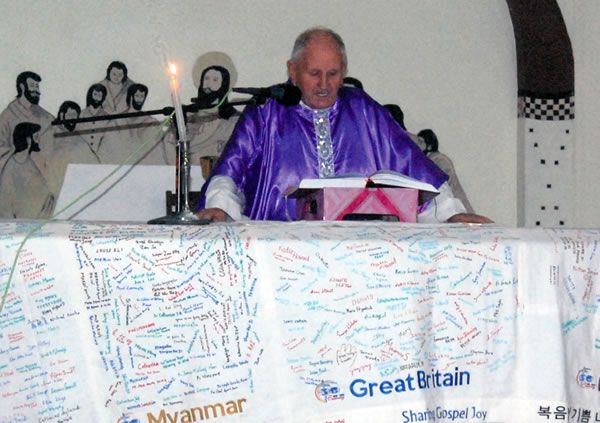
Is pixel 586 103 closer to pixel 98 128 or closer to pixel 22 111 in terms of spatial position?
pixel 98 128

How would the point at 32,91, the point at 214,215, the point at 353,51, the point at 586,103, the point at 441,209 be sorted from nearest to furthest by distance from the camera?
1. the point at 214,215
2. the point at 441,209
3. the point at 32,91
4. the point at 353,51
5. the point at 586,103

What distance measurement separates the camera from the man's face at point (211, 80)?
6043 millimetres

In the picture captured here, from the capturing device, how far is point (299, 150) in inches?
146

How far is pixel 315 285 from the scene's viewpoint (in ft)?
7.41

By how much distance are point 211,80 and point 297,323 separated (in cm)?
399

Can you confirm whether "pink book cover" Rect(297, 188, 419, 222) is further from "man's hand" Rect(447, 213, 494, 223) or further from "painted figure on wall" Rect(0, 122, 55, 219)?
"painted figure on wall" Rect(0, 122, 55, 219)

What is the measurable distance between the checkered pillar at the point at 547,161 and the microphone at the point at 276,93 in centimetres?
390

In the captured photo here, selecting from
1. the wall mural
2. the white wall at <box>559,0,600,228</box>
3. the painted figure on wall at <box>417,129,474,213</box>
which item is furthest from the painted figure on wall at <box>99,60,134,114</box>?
the white wall at <box>559,0,600,228</box>

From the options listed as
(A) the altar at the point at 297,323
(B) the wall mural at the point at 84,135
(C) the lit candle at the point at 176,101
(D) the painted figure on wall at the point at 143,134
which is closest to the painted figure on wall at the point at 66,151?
(B) the wall mural at the point at 84,135

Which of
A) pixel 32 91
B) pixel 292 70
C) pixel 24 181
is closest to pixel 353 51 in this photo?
pixel 32 91

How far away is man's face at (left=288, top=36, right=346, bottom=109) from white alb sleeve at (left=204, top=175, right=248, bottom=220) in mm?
518

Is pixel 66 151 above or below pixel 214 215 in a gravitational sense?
above

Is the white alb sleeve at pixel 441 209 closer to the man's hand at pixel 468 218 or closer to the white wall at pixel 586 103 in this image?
the man's hand at pixel 468 218

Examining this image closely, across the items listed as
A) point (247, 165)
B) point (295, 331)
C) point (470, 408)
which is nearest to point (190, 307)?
point (295, 331)
